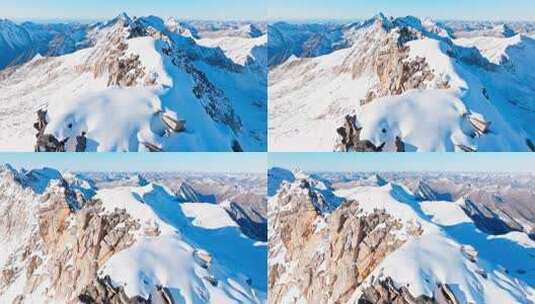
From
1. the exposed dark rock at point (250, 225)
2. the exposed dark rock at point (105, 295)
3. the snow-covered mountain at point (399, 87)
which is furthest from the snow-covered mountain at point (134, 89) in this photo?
the exposed dark rock at point (105, 295)

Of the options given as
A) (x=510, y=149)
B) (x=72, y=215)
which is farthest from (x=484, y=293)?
(x=72, y=215)

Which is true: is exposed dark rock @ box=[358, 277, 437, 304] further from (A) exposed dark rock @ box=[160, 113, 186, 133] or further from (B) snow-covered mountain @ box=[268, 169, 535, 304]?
(A) exposed dark rock @ box=[160, 113, 186, 133]

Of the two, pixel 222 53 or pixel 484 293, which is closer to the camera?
pixel 484 293

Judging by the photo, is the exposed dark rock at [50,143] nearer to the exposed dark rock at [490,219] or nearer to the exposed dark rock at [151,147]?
the exposed dark rock at [151,147]

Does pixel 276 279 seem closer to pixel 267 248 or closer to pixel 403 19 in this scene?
pixel 267 248

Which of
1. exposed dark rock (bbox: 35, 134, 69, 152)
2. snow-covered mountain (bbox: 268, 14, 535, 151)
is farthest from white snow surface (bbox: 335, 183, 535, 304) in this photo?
exposed dark rock (bbox: 35, 134, 69, 152)
